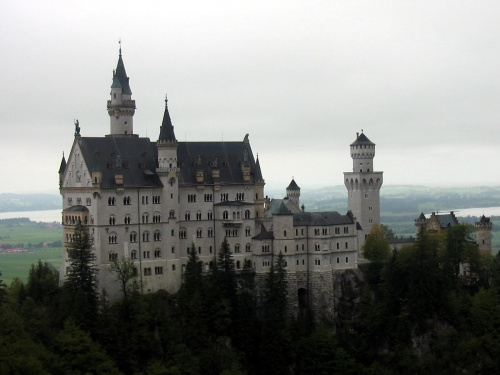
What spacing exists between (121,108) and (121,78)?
450 cm

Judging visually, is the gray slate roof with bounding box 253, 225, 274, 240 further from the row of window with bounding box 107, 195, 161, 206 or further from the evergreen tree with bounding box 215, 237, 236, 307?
the row of window with bounding box 107, 195, 161, 206

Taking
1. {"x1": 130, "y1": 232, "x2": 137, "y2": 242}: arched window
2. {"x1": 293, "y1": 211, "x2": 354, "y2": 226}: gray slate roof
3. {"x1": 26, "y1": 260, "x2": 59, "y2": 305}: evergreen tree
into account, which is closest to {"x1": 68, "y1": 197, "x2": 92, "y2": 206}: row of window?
{"x1": 130, "y1": 232, "x2": 137, "y2": 242}: arched window

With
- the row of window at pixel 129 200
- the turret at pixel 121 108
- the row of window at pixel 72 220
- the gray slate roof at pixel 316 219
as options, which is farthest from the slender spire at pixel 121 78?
the gray slate roof at pixel 316 219

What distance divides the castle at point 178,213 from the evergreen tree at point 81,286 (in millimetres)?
3629

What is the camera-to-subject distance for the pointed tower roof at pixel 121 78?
374 feet

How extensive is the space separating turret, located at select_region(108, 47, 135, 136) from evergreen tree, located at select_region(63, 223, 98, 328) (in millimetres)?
20780

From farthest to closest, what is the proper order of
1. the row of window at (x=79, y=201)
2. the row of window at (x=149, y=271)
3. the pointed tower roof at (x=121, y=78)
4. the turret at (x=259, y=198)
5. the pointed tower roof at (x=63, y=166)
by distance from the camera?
the turret at (x=259, y=198)
the pointed tower roof at (x=121, y=78)
the pointed tower roof at (x=63, y=166)
the row of window at (x=149, y=271)
the row of window at (x=79, y=201)

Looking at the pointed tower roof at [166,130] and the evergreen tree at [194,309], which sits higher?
the pointed tower roof at [166,130]

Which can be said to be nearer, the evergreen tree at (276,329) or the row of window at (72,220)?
the row of window at (72,220)

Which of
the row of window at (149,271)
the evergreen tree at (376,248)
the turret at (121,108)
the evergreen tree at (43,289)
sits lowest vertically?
the evergreen tree at (43,289)

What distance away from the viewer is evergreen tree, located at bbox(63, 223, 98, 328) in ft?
310

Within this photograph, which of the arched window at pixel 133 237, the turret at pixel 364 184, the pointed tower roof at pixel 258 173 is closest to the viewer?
the arched window at pixel 133 237

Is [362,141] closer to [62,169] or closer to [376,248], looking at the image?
[376,248]

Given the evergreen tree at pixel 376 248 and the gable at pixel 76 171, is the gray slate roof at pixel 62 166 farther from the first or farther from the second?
the evergreen tree at pixel 376 248
